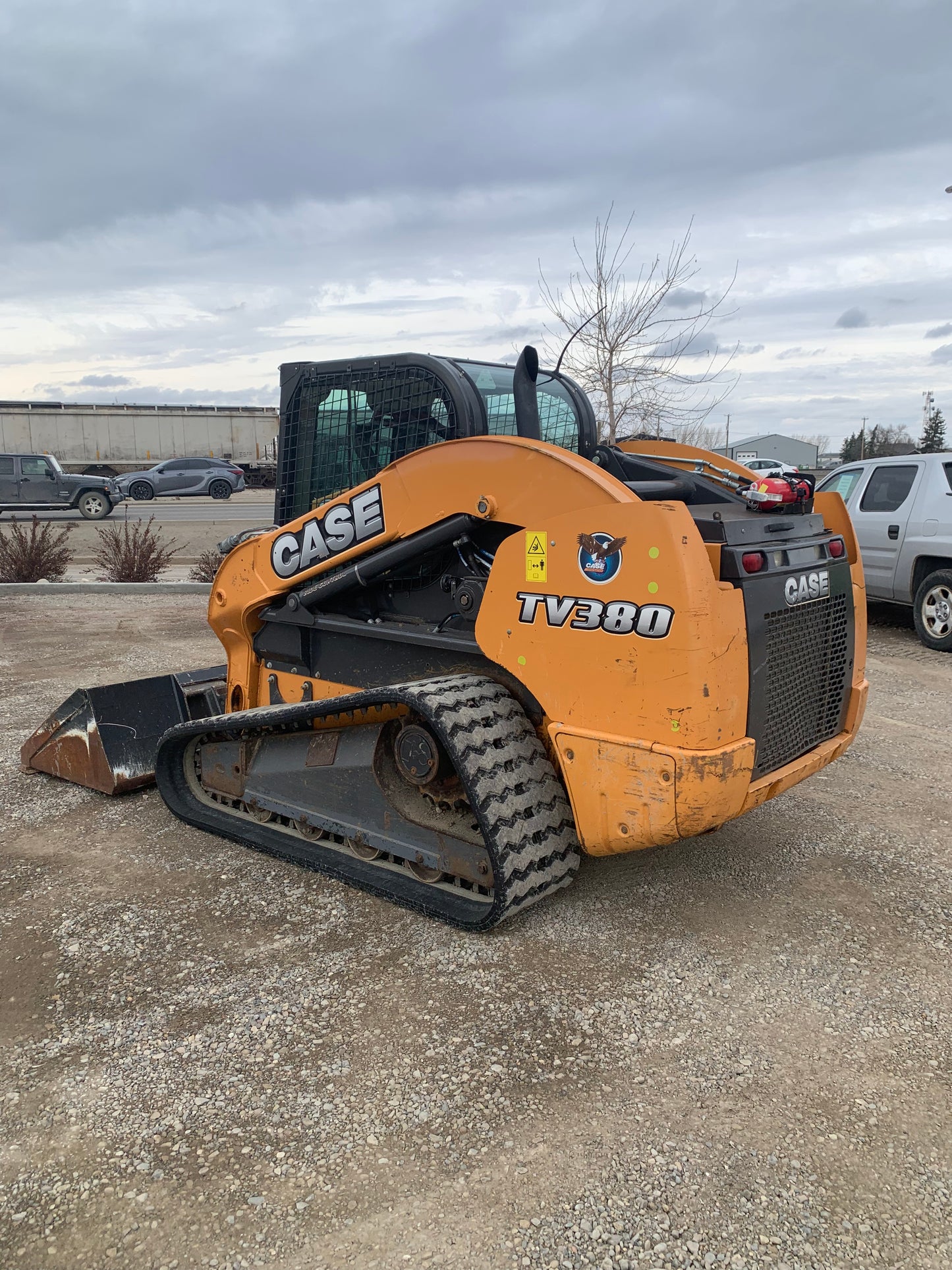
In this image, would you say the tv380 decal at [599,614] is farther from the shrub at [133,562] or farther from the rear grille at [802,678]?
the shrub at [133,562]

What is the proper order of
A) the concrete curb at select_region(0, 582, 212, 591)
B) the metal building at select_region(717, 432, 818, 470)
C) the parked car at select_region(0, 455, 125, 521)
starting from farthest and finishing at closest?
the metal building at select_region(717, 432, 818, 470) < the parked car at select_region(0, 455, 125, 521) < the concrete curb at select_region(0, 582, 212, 591)

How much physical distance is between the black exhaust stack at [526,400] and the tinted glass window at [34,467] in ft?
67.8

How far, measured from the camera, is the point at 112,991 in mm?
3080

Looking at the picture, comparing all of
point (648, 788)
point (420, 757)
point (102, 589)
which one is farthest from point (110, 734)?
point (102, 589)

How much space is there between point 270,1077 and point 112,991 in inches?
29.6

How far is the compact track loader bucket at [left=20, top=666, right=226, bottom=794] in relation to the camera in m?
4.85

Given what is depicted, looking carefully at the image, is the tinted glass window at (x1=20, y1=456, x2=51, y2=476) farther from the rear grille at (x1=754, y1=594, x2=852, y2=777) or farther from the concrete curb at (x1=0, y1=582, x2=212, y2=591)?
the rear grille at (x1=754, y1=594, x2=852, y2=777)

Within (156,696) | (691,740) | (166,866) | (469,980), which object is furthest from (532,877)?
(156,696)

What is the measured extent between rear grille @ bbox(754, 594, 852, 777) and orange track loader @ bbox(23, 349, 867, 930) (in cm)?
1

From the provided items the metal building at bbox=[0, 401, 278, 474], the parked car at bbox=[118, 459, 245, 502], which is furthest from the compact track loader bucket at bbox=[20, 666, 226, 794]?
the metal building at bbox=[0, 401, 278, 474]

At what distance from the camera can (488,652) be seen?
3494 mm

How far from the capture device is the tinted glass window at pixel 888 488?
9117 mm

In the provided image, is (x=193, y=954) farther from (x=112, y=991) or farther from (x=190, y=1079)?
(x=190, y=1079)

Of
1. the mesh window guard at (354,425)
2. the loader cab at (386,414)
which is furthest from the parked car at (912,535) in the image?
the mesh window guard at (354,425)
